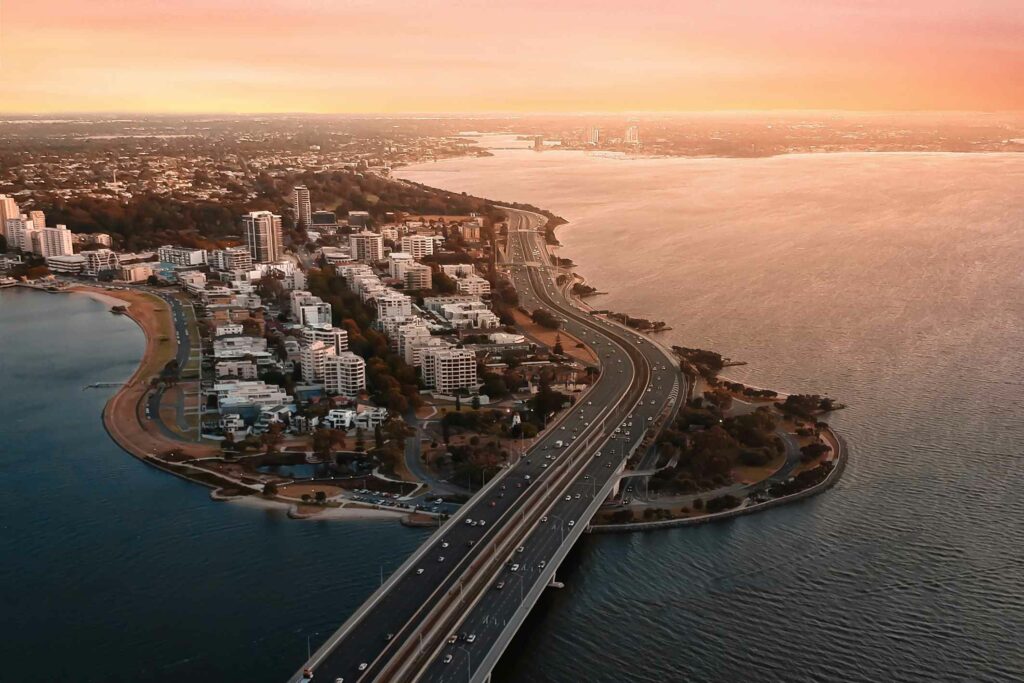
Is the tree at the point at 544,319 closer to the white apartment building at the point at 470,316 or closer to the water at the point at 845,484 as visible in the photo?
the white apartment building at the point at 470,316

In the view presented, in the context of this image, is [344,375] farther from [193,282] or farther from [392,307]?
[193,282]

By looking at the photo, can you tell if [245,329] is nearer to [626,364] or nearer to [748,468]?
A: [626,364]

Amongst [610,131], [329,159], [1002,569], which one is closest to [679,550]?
[1002,569]

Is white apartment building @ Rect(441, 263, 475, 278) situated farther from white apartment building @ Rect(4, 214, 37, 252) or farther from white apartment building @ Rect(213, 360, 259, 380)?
white apartment building @ Rect(4, 214, 37, 252)

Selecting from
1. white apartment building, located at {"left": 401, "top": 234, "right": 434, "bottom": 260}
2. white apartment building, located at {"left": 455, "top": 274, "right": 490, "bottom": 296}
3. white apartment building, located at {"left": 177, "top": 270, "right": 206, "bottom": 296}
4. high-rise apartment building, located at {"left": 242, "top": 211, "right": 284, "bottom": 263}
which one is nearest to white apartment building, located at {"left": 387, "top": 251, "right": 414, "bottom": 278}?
white apartment building, located at {"left": 455, "top": 274, "right": 490, "bottom": 296}

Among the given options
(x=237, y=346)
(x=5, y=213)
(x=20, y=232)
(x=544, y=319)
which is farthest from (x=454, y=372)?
(x=5, y=213)

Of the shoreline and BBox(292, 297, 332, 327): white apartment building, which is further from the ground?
BBox(292, 297, 332, 327): white apartment building
